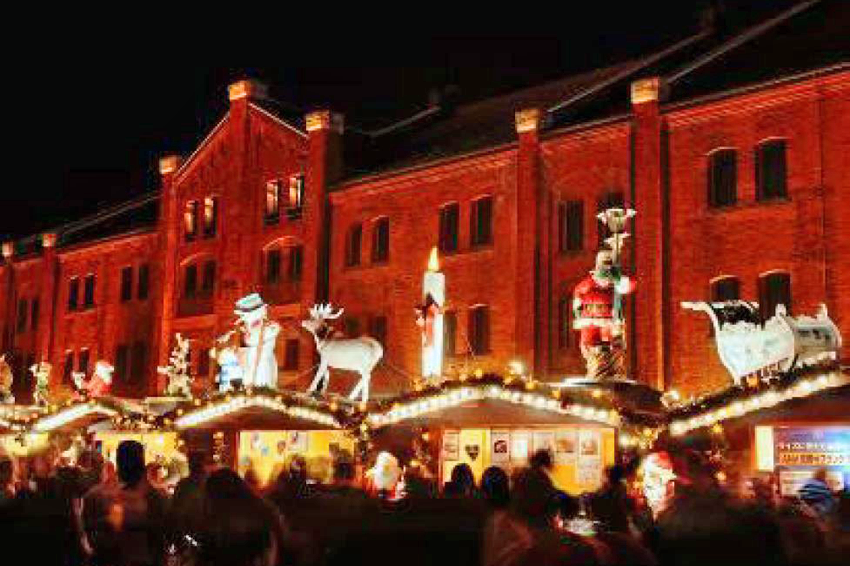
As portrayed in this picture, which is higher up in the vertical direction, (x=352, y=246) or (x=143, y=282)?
(x=352, y=246)

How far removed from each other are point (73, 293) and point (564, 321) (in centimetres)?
2047

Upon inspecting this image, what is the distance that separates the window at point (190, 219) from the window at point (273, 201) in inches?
136

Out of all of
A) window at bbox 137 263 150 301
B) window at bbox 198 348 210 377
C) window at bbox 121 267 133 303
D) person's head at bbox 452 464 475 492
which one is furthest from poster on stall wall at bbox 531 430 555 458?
window at bbox 121 267 133 303

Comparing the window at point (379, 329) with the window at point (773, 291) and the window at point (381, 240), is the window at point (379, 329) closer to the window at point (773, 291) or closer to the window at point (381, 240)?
the window at point (381, 240)

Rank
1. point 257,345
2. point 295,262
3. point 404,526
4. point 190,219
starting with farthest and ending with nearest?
point 190,219 → point 295,262 → point 257,345 → point 404,526

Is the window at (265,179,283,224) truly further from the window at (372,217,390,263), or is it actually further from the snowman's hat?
the snowman's hat

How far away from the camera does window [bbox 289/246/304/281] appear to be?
33.0 meters

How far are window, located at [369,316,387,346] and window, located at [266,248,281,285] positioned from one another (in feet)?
12.3

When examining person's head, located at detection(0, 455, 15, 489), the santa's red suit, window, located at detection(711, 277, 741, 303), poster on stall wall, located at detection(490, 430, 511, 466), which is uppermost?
window, located at detection(711, 277, 741, 303)

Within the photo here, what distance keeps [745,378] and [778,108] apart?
716 cm

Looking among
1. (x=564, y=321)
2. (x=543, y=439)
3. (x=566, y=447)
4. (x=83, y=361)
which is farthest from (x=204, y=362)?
(x=566, y=447)

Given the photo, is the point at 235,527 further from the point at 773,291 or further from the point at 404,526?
the point at 773,291

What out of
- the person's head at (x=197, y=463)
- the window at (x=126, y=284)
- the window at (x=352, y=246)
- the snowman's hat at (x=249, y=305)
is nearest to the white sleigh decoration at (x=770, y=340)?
Answer: the snowman's hat at (x=249, y=305)

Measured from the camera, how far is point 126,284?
38938 millimetres
